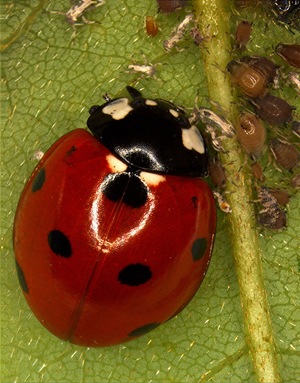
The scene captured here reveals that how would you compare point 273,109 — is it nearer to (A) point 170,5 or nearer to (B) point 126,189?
(A) point 170,5

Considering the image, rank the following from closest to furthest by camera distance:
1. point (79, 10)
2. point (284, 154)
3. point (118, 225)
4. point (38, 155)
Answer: point (118, 225)
point (284, 154)
point (79, 10)
point (38, 155)

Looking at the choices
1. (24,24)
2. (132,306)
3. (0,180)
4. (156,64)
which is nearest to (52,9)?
(24,24)

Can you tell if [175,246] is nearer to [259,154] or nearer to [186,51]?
[259,154]

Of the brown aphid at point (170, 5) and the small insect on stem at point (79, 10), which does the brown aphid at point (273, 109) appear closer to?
the brown aphid at point (170, 5)

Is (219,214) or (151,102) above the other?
(151,102)

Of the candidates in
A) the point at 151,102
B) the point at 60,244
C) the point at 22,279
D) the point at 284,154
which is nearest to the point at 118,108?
the point at 151,102

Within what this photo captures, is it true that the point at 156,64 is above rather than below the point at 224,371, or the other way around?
above

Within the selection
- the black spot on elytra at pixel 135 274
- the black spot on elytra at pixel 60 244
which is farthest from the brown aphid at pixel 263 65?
the black spot on elytra at pixel 60 244

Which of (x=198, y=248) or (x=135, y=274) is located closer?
(x=135, y=274)
